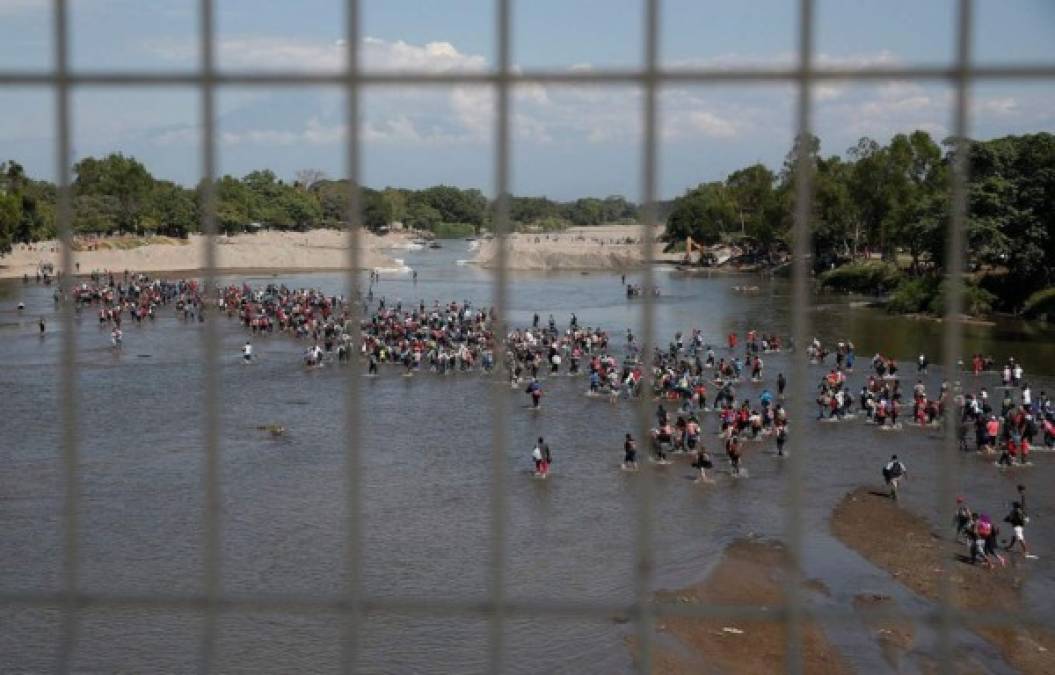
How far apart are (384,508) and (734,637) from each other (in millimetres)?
5201

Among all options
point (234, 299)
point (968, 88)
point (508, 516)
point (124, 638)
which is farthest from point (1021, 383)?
point (234, 299)

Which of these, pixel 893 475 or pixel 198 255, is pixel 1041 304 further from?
pixel 198 255

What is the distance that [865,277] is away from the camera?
39531 millimetres

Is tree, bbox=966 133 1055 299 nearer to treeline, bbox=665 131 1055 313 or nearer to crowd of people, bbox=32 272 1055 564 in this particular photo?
treeline, bbox=665 131 1055 313

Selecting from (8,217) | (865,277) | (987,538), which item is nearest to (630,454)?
Result: (987,538)

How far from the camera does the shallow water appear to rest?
30.0 ft

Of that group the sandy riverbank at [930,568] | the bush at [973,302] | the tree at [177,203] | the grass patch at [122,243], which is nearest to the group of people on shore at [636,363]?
the sandy riverbank at [930,568]

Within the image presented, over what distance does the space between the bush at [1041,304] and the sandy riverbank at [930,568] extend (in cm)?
2087

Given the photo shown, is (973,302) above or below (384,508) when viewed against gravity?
above

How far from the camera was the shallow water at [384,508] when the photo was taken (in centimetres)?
914

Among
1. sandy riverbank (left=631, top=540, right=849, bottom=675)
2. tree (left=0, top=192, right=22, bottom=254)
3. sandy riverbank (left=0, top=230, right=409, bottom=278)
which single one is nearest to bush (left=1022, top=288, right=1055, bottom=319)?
sandy riverbank (left=0, top=230, right=409, bottom=278)

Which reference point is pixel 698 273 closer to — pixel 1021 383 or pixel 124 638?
pixel 1021 383

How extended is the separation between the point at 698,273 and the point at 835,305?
18253mm

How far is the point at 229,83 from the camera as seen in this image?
2947 mm
